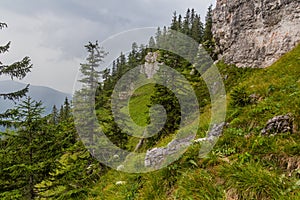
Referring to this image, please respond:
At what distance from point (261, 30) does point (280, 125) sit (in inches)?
871

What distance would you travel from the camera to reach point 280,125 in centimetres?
642

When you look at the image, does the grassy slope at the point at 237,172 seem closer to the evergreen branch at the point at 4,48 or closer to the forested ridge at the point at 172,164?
the forested ridge at the point at 172,164

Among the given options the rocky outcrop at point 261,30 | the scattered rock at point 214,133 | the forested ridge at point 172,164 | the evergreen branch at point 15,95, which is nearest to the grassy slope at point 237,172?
the forested ridge at point 172,164

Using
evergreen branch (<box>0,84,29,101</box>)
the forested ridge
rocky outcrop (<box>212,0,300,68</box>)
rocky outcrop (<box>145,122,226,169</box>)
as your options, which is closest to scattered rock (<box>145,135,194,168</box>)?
rocky outcrop (<box>145,122,226,169</box>)

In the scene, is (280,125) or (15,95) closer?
(280,125)

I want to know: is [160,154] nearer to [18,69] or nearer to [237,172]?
[237,172]

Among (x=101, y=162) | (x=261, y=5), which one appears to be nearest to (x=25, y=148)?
(x=101, y=162)

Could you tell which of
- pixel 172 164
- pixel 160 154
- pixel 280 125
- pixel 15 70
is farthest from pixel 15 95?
pixel 280 125

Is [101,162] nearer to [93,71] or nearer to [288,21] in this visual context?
[93,71]

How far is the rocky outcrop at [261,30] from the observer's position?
22.2m

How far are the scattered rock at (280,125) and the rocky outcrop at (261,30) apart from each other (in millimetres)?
17922

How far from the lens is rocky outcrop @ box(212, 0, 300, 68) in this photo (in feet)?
72.8

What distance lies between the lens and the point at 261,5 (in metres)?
25.8

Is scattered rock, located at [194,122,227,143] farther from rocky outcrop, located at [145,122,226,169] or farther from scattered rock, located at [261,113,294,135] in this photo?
scattered rock, located at [261,113,294,135]
